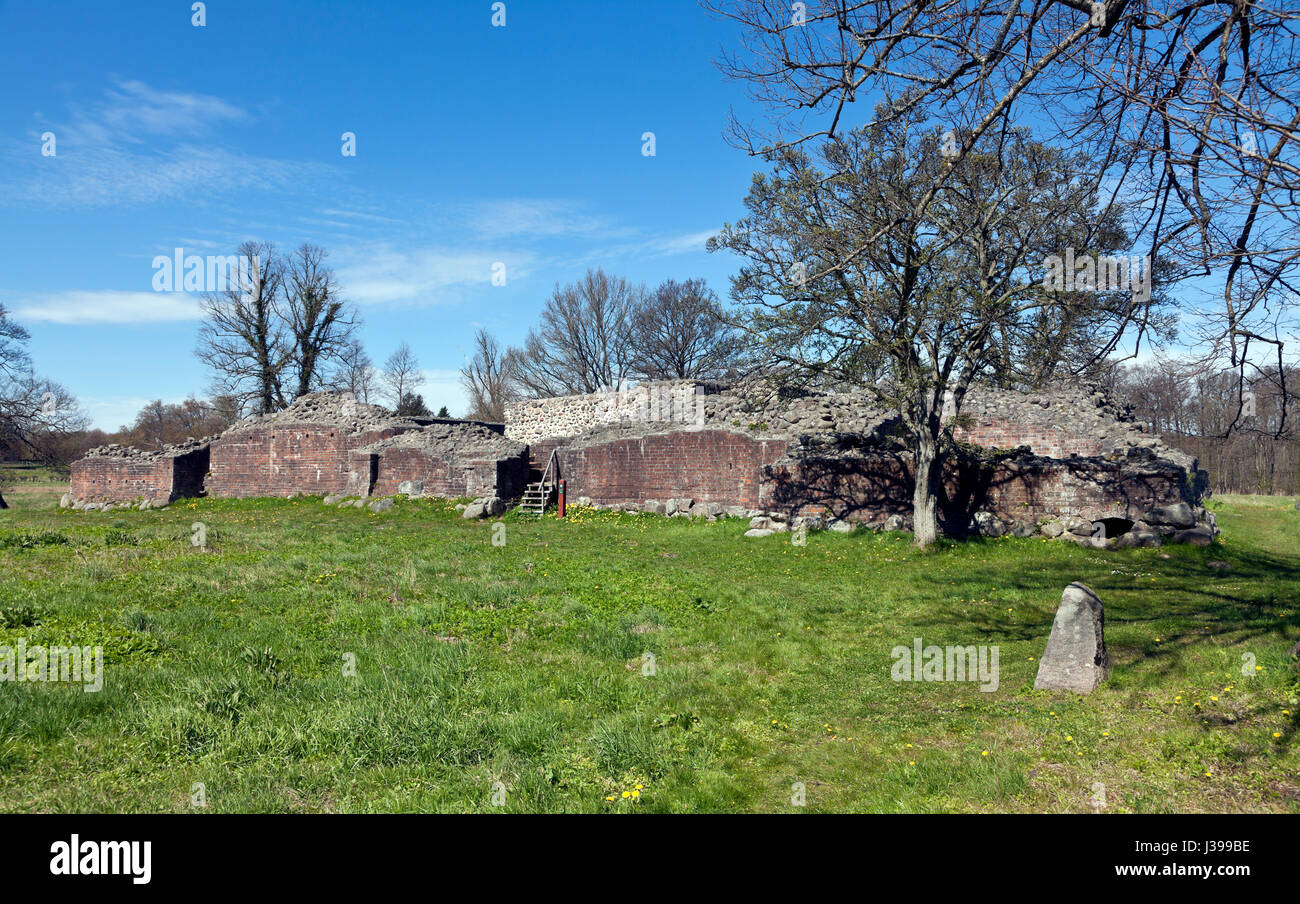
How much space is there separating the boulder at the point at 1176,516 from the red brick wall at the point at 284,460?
A: 2481cm

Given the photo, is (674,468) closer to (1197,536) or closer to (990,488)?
(990,488)

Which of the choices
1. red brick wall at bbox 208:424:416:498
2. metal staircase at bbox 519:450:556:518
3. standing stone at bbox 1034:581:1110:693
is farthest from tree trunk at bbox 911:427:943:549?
red brick wall at bbox 208:424:416:498

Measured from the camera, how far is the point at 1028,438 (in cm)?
2105

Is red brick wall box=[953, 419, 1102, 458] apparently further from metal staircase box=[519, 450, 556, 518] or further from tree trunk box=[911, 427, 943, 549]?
metal staircase box=[519, 450, 556, 518]

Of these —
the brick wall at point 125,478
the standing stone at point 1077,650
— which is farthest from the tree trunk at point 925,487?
the brick wall at point 125,478

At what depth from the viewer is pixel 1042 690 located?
671cm

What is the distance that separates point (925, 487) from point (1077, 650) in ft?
29.7

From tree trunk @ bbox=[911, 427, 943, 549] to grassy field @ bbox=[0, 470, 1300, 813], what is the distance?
8.52ft

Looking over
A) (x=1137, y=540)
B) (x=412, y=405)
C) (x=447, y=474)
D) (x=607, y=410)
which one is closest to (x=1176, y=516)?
(x=1137, y=540)

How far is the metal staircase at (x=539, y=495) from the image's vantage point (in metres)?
22.4
